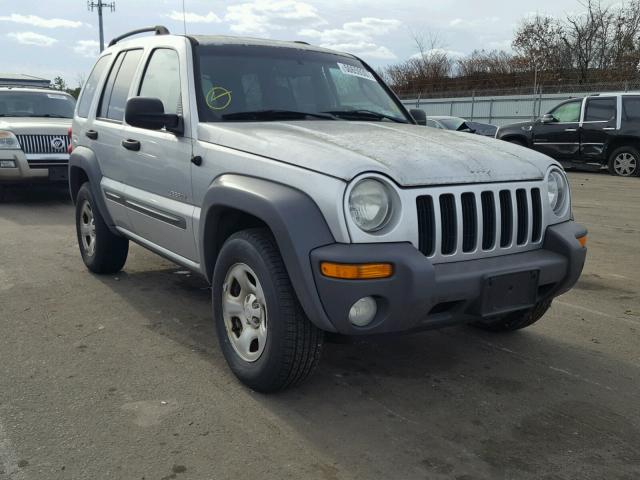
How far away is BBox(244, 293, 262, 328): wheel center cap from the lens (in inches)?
130

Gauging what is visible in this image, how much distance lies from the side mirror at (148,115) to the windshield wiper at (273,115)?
32 cm

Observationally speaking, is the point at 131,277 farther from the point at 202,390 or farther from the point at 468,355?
the point at 468,355

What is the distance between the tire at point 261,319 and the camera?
3.06 metres

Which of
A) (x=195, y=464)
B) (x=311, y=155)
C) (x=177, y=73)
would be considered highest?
(x=177, y=73)

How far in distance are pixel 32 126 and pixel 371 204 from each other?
8179mm

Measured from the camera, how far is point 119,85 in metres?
5.00

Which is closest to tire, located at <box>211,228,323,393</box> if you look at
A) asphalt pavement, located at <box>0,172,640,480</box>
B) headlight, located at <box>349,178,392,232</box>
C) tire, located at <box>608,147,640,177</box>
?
asphalt pavement, located at <box>0,172,640,480</box>

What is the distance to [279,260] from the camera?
310 cm

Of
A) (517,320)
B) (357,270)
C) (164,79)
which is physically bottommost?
(517,320)

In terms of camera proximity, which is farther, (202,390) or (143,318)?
(143,318)

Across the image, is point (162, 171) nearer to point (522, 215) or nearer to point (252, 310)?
point (252, 310)

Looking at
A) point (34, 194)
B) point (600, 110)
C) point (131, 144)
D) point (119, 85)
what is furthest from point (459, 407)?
point (600, 110)

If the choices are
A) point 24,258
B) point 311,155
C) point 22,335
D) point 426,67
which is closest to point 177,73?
point 311,155

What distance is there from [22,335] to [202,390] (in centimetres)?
152
